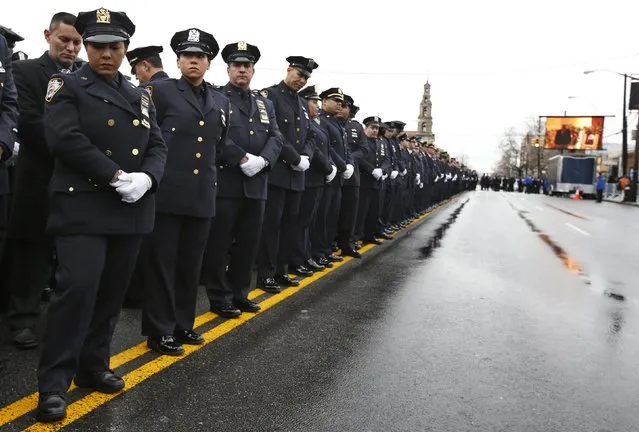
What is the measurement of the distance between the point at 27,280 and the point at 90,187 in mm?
1596

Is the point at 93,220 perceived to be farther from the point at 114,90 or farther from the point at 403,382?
the point at 403,382

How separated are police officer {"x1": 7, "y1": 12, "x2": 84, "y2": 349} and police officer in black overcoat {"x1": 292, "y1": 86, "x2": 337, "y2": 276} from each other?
317 cm

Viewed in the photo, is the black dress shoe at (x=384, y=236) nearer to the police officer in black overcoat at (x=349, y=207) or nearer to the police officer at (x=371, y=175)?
the police officer at (x=371, y=175)

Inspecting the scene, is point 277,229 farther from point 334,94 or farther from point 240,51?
point 334,94

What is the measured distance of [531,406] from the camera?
10.9 feet

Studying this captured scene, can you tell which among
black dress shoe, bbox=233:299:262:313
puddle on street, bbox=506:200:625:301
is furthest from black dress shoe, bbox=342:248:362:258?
black dress shoe, bbox=233:299:262:313

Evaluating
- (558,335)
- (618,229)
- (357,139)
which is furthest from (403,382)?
(618,229)

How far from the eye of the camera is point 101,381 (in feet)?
10.5

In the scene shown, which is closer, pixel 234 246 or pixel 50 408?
pixel 50 408

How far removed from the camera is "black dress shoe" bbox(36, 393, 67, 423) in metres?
2.82

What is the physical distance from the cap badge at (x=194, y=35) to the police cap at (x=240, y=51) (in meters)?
0.83

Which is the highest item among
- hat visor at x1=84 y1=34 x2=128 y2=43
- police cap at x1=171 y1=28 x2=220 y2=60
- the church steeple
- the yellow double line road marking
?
the church steeple

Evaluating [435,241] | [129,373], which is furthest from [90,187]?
[435,241]

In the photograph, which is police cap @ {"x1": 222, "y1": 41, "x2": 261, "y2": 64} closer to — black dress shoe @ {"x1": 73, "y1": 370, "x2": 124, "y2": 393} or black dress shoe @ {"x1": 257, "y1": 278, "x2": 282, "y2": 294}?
black dress shoe @ {"x1": 257, "y1": 278, "x2": 282, "y2": 294}
